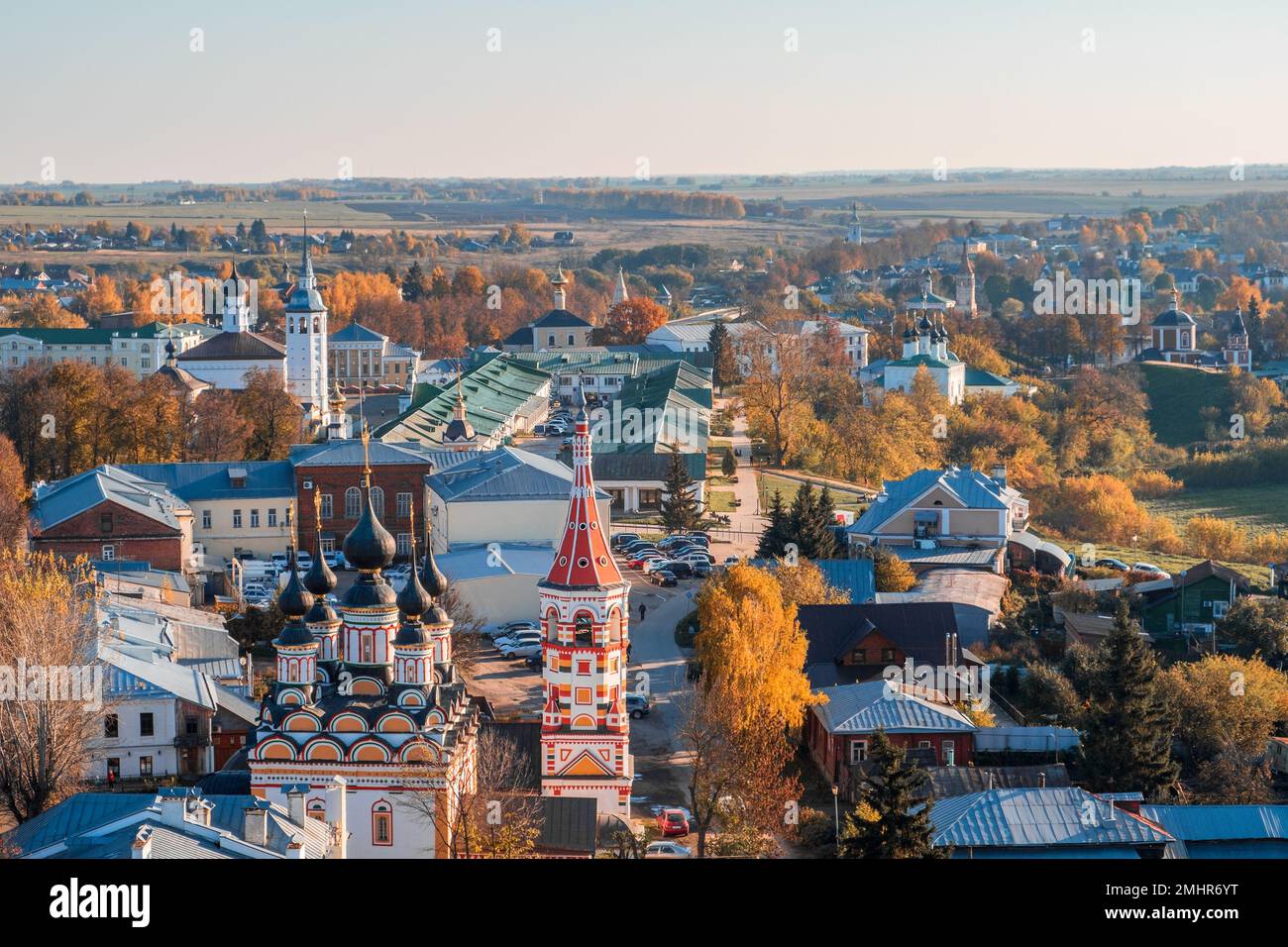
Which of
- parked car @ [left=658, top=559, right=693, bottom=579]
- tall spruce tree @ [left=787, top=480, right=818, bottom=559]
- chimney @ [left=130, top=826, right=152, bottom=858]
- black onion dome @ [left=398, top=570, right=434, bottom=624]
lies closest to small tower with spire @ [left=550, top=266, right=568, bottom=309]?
parked car @ [left=658, top=559, right=693, bottom=579]

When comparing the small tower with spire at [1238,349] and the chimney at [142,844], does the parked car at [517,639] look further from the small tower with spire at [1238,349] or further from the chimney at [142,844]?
the small tower with spire at [1238,349]

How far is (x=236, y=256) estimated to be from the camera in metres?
131

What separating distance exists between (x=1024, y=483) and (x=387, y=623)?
111 ft

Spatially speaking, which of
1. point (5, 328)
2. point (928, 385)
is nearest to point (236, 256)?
point (5, 328)

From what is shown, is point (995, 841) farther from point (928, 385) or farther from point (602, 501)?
point (928, 385)

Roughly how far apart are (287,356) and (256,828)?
144 ft

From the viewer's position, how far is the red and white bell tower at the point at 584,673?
21047 mm

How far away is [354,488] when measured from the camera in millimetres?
38094

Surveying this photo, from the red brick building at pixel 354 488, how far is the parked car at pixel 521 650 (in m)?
8.30

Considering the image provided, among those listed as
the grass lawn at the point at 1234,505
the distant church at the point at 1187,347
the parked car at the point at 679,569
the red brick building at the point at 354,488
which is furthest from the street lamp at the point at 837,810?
the distant church at the point at 1187,347

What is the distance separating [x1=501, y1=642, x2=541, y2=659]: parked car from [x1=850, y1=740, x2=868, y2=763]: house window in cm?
759

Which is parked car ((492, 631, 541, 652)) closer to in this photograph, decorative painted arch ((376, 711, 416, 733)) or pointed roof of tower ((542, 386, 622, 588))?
pointed roof of tower ((542, 386, 622, 588))

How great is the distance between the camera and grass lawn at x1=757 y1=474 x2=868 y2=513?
1734 inches

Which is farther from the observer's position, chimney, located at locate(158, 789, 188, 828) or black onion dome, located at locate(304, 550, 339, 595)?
black onion dome, located at locate(304, 550, 339, 595)
